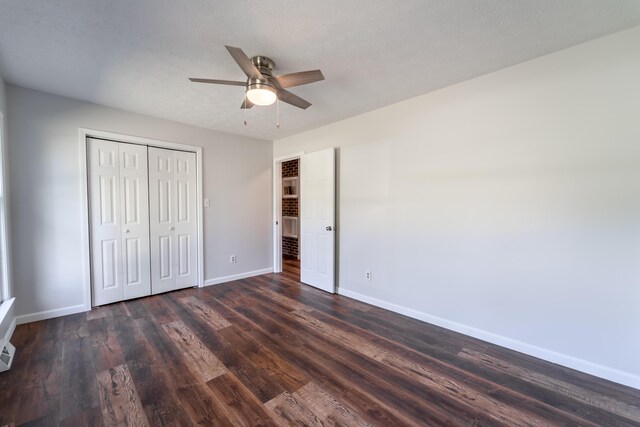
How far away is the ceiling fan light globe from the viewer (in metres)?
2.01

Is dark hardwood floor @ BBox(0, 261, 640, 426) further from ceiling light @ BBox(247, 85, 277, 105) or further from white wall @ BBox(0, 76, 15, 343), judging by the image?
ceiling light @ BBox(247, 85, 277, 105)

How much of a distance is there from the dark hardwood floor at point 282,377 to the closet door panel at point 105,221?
40cm

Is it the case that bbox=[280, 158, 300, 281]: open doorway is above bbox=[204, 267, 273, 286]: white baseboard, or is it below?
above

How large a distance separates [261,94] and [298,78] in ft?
1.04

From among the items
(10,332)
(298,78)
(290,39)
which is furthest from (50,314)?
(290,39)

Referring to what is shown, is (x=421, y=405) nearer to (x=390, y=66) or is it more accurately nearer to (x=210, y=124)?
(x=390, y=66)

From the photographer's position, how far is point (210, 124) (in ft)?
12.4

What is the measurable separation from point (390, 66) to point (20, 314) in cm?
441

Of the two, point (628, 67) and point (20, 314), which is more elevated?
point (628, 67)

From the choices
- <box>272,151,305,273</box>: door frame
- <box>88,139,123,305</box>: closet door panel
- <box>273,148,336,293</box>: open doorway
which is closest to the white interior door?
<box>273,148,336,293</box>: open doorway

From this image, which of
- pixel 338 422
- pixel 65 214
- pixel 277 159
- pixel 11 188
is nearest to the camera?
pixel 338 422

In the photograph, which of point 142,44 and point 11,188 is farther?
point 11,188

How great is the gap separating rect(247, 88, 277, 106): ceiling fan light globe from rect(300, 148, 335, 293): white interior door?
5.55 ft

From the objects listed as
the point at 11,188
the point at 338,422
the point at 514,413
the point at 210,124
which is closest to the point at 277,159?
the point at 210,124
